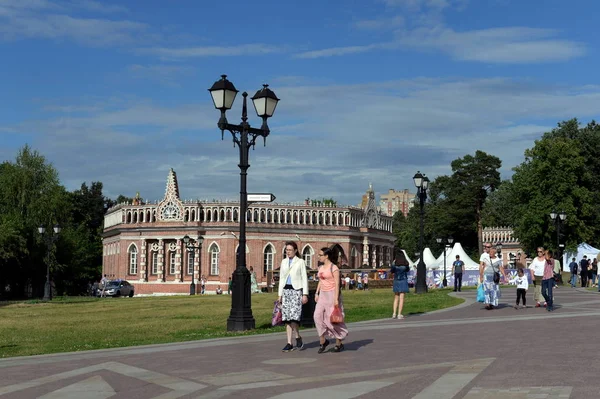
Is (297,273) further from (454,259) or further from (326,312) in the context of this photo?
(454,259)

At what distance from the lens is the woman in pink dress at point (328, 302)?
13.0 metres

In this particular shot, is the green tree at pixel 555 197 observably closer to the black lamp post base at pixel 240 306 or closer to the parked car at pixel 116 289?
the parked car at pixel 116 289

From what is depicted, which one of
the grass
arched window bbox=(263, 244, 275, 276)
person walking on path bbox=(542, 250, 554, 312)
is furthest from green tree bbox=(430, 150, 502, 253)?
person walking on path bbox=(542, 250, 554, 312)

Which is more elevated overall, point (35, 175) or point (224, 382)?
point (35, 175)

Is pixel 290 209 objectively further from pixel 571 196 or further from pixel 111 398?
pixel 111 398

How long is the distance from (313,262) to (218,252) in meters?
9.79

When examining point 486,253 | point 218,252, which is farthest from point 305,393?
point 218,252

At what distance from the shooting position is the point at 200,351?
43.9 feet

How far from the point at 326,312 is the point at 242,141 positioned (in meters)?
6.20

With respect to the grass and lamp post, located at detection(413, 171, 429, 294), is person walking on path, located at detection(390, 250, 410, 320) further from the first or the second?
lamp post, located at detection(413, 171, 429, 294)

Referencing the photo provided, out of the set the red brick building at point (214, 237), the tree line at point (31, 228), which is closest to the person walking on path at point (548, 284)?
the tree line at point (31, 228)

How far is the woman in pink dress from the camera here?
13.0 metres

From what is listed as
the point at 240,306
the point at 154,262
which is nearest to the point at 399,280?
the point at 240,306

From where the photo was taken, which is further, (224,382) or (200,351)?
(200,351)
